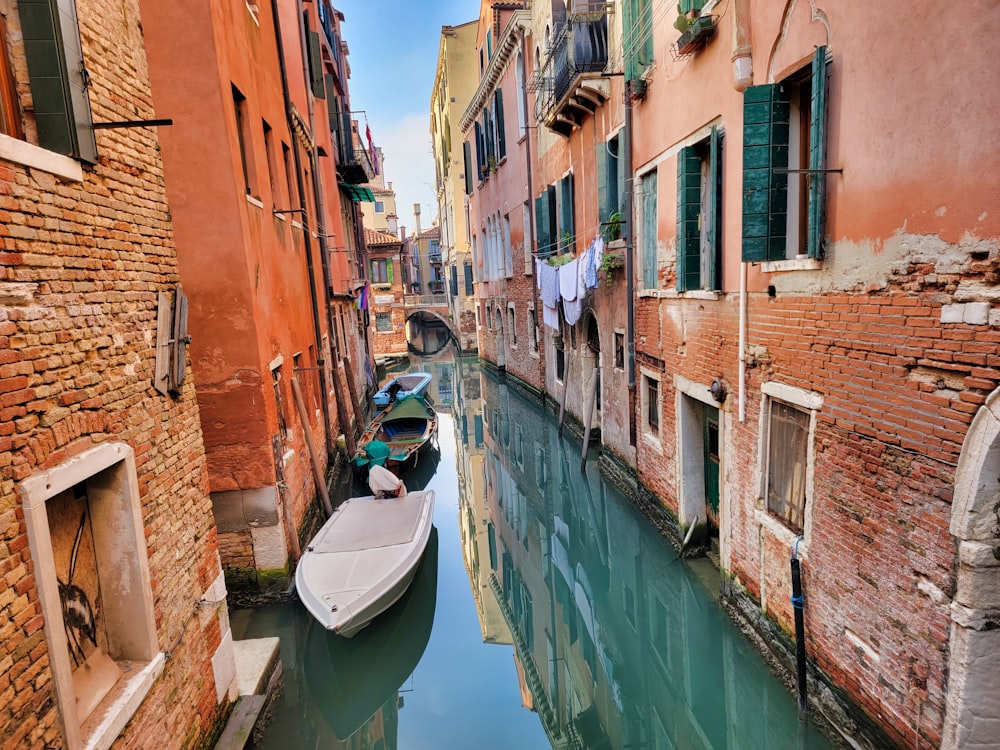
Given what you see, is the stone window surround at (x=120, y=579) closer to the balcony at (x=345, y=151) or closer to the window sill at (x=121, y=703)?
the window sill at (x=121, y=703)

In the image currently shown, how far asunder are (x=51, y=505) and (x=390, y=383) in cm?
1407

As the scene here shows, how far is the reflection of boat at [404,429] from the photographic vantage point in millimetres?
11461

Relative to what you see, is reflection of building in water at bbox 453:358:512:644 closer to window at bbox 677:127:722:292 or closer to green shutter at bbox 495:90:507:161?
window at bbox 677:127:722:292

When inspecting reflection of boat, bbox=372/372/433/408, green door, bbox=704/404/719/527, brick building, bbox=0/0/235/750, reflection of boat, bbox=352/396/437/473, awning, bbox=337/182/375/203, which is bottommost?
reflection of boat, bbox=352/396/437/473

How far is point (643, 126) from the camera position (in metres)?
7.55

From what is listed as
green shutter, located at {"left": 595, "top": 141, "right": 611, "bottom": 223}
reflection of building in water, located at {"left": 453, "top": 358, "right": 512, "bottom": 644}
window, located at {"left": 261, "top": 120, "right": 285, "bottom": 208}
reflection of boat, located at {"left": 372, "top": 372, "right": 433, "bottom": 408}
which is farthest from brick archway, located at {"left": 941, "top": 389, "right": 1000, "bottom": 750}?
reflection of boat, located at {"left": 372, "top": 372, "right": 433, "bottom": 408}

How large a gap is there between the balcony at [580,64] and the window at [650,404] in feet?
14.1

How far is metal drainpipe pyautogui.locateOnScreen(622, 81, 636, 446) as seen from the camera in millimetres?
7931

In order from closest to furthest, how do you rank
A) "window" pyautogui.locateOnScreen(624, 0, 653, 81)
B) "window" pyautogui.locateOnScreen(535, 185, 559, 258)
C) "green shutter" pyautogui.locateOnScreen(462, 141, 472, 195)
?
"window" pyautogui.locateOnScreen(624, 0, 653, 81) → "window" pyautogui.locateOnScreen(535, 185, 559, 258) → "green shutter" pyautogui.locateOnScreen(462, 141, 472, 195)

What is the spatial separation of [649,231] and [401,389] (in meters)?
10.1

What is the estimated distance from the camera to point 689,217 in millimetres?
6191

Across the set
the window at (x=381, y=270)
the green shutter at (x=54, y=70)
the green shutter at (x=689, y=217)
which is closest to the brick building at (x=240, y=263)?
the green shutter at (x=54, y=70)

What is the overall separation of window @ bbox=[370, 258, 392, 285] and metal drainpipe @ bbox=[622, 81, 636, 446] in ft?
75.9

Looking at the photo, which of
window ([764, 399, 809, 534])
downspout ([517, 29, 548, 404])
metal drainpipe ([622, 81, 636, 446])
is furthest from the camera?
downspout ([517, 29, 548, 404])
